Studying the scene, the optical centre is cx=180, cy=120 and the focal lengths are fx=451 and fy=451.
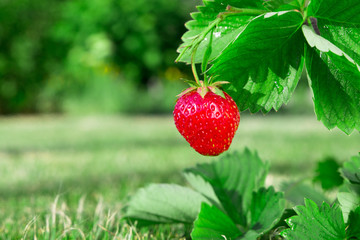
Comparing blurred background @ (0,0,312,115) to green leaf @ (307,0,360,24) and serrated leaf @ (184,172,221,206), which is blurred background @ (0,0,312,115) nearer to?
serrated leaf @ (184,172,221,206)

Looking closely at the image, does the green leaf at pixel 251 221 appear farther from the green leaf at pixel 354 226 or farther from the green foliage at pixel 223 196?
the green leaf at pixel 354 226

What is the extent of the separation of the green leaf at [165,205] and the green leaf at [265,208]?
0.48 feet

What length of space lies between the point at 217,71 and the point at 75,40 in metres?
10.9

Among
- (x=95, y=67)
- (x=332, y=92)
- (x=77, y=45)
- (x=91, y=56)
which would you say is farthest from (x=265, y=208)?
(x=77, y=45)

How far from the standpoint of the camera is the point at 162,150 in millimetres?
3752

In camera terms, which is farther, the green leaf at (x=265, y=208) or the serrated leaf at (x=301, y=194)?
the serrated leaf at (x=301, y=194)

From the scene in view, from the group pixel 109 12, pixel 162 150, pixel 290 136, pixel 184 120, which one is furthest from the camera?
pixel 109 12

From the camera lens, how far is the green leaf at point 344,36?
754 mm

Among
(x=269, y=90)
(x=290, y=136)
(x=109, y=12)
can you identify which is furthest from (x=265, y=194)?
(x=109, y=12)

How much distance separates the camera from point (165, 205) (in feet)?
3.66

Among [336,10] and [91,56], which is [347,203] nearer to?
[336,10]

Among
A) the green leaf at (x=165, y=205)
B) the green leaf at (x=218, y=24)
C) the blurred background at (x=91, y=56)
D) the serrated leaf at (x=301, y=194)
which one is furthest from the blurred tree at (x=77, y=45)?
the green leaf at (x=218, y=24)

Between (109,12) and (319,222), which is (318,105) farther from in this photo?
(109,12)

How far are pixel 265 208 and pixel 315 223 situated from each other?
201 mm
